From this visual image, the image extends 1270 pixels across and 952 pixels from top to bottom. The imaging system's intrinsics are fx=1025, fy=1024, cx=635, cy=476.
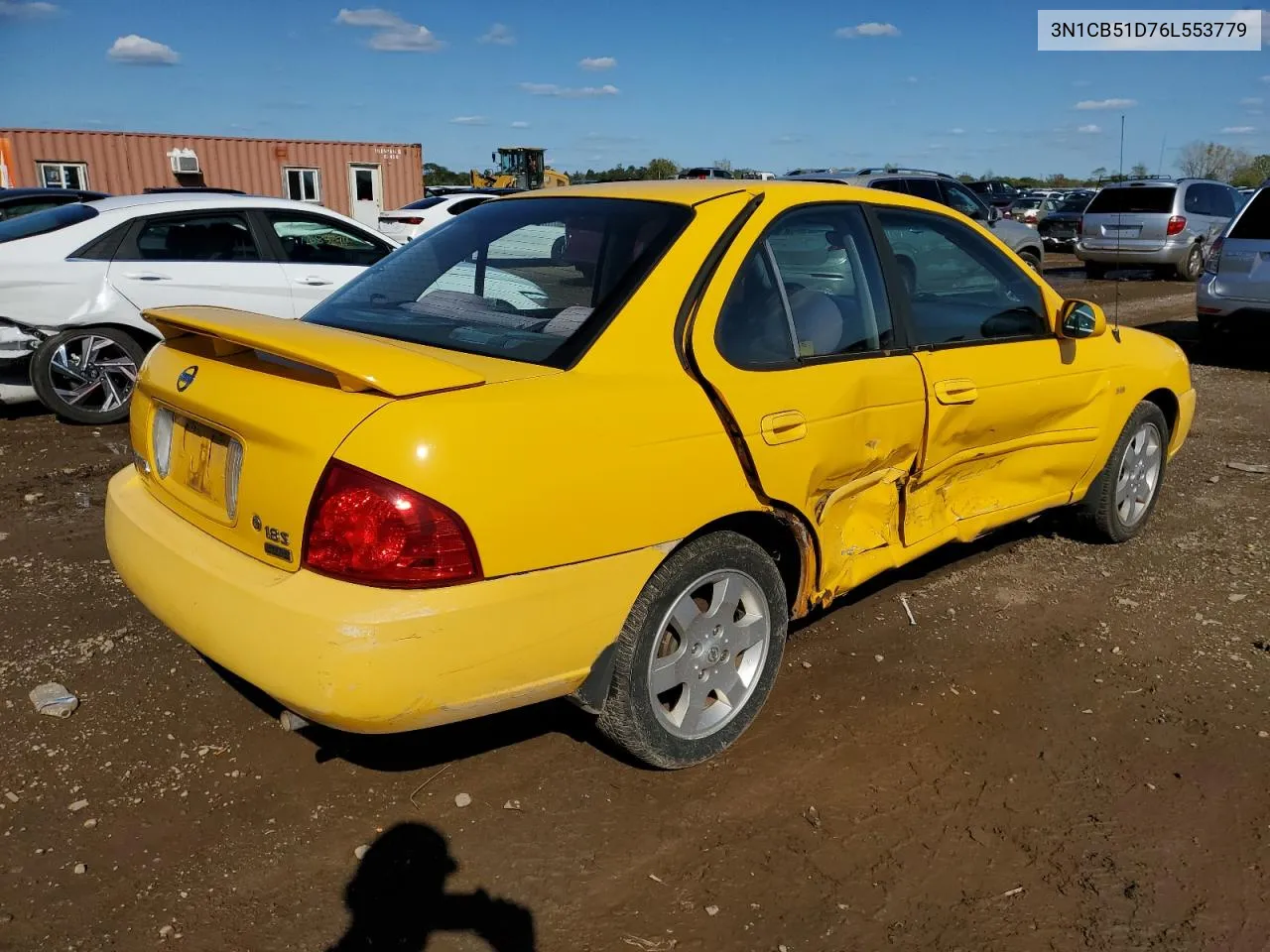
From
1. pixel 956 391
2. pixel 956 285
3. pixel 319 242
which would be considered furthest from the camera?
pixel 319 242

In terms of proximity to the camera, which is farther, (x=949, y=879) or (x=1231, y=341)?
(x=1231, y=341)

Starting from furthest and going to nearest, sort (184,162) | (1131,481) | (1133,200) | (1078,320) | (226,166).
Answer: (226,166), (184,162), (1133,200), (1131,481), (1078,320)

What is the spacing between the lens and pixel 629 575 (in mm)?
2631

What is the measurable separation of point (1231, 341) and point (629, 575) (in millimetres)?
11416

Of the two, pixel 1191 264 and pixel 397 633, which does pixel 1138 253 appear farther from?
pixel 397 633

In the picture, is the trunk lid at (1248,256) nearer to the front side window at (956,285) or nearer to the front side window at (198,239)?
the front side window at (956,285)

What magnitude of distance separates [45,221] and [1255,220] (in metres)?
10.4

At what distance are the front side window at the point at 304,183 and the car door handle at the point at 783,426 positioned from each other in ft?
97.1

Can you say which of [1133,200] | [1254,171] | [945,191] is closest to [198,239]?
[945,191]

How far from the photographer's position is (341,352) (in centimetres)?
249

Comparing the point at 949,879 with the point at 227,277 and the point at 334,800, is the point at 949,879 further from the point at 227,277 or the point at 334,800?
the point at 227,277

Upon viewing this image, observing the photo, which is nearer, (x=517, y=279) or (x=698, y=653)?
(x=698, y=653)

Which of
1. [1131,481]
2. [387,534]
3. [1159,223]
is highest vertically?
[1159,223]

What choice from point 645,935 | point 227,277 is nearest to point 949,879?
point 645,935
